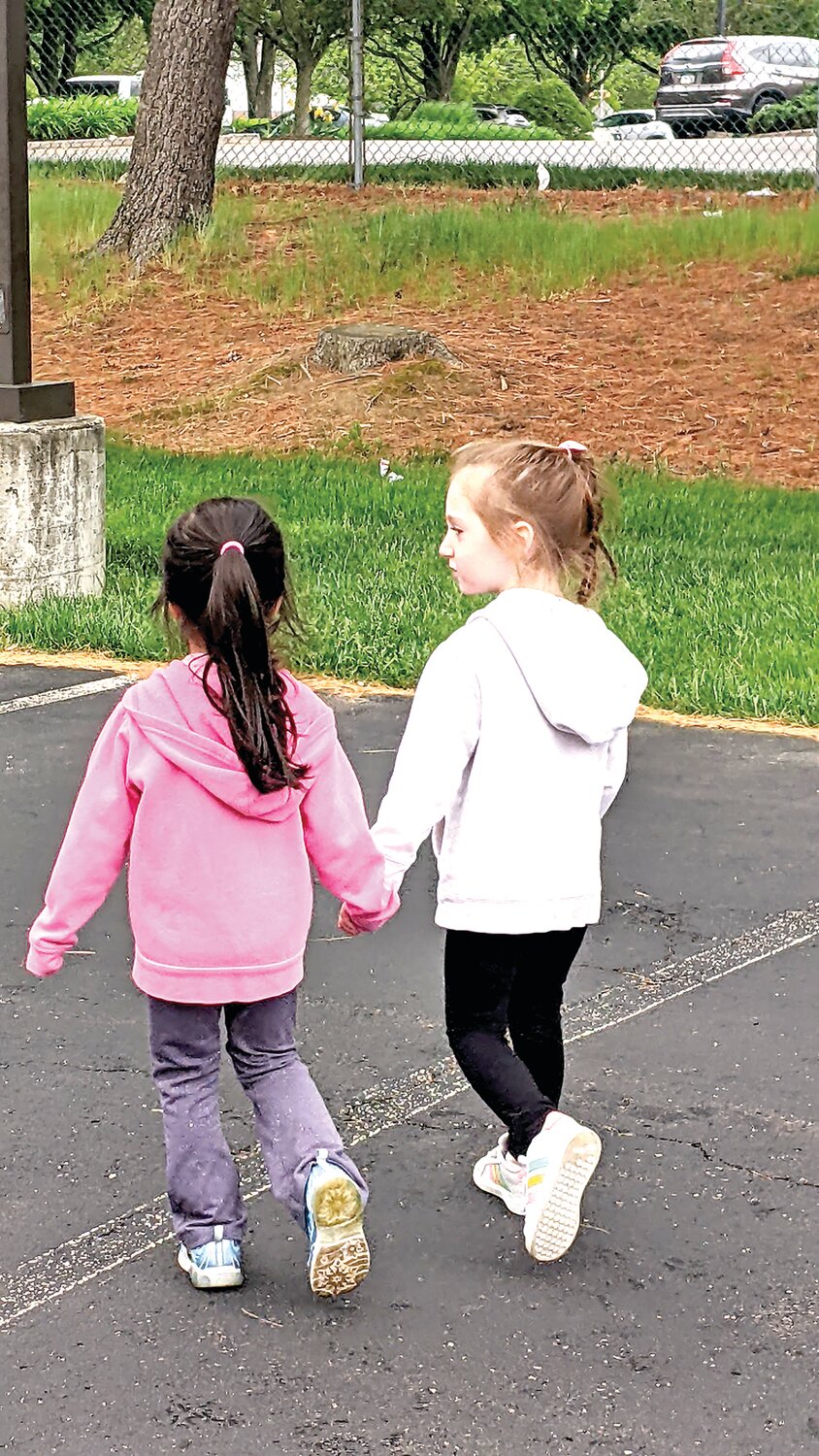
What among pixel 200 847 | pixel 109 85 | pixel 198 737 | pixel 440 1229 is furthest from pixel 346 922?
pixel 109 85

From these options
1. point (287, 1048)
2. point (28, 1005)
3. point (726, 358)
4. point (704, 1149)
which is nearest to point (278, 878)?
point (287, 1048)

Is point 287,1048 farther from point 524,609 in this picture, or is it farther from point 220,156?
point 220,156

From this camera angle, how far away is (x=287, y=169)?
60.8 feet

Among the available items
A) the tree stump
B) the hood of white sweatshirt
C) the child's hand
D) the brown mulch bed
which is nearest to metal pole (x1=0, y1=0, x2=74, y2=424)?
the brown mulch bed

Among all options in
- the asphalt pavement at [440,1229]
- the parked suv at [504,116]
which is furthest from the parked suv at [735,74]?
the asphalt pavement at [440,1229]

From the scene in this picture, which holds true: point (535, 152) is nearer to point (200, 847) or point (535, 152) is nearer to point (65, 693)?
point (65, 693)

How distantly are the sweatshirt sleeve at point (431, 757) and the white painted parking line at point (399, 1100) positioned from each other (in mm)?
798

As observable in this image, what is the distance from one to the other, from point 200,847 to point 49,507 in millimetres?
5500

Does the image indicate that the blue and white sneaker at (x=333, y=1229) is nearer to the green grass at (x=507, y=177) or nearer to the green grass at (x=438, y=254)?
the green grass at (x=438, y=254)

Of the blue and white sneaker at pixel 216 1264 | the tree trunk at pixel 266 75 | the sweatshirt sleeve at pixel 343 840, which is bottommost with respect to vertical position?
the blue and white sneaker at pixel 216 1264

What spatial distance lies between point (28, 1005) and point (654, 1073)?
4.60 feet

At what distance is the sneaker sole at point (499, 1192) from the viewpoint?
346cm

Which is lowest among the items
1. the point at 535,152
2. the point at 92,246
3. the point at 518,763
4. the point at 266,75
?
the point at 518,763

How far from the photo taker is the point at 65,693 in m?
7.17
